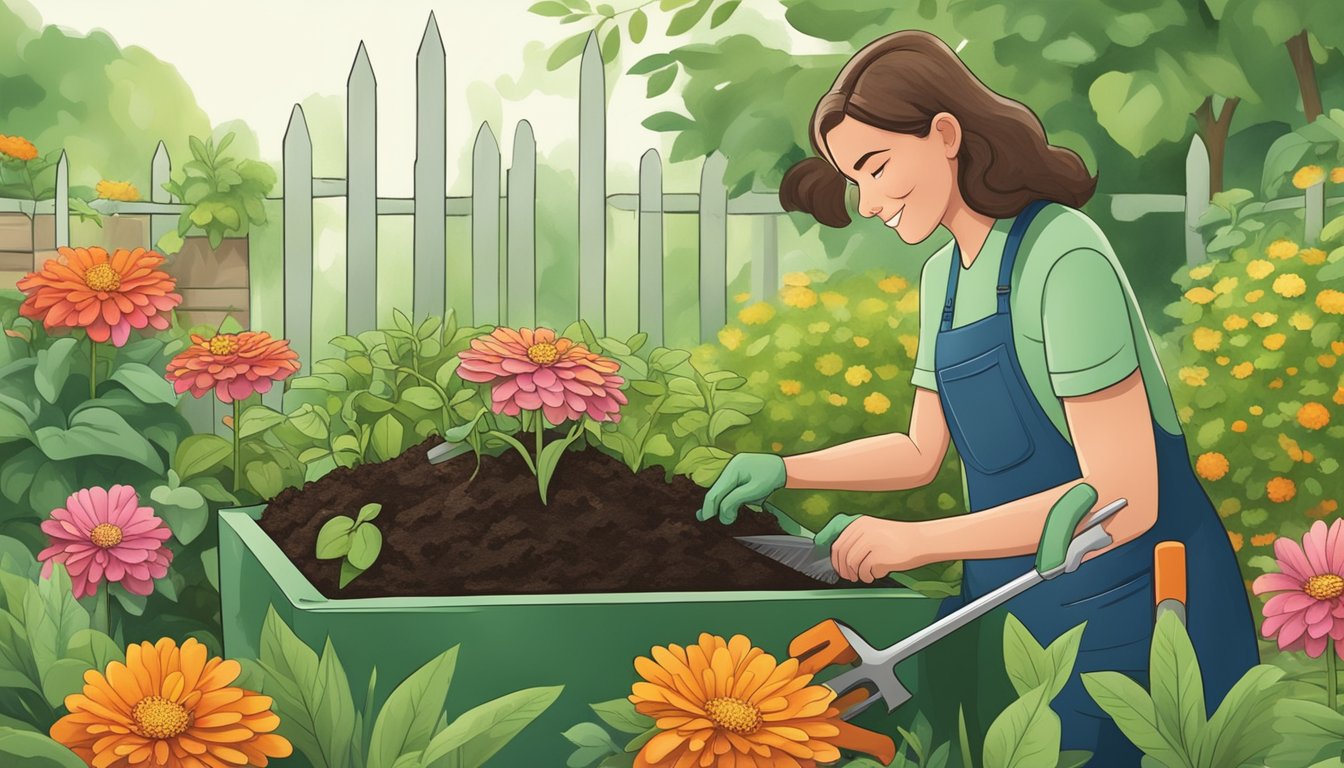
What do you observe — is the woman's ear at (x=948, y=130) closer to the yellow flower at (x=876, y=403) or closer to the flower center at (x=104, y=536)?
the yellow flower at (x=876, y=403)

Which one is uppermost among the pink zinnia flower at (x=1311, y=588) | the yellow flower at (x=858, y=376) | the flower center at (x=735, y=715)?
the yellow flower at (x=858, y=376)

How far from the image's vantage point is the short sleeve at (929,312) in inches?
52.7

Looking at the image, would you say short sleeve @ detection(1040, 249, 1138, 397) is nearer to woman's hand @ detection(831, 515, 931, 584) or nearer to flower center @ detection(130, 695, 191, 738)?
woman's hand @ detection(831, 515, 931, 584)

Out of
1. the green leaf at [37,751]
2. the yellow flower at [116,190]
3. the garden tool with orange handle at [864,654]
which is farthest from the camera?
the yellow flower at [116,190]

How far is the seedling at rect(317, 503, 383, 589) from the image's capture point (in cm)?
123

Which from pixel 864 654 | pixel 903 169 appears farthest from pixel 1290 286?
pixel 864 654

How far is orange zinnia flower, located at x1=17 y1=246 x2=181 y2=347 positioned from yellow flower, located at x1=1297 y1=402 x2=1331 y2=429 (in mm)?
1521

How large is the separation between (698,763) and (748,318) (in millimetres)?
633

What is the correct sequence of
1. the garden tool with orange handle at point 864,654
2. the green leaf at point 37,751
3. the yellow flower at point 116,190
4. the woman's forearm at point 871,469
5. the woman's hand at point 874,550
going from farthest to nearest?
1. the yellow flower at point 116,190
2. the woman's forearm at point 871,469
3. the woman's hand at point 874,550
4. the garden tool with orange handle at point 864,654
5. the green leaf at point 37,751

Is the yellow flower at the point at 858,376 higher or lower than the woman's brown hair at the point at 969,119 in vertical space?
lower

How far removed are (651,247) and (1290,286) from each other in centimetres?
89

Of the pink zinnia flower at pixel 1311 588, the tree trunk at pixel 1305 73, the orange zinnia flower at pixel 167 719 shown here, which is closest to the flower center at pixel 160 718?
the orange zinnia flower at pixel 167 719

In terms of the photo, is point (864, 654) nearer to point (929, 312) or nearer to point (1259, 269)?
point (929, 312)

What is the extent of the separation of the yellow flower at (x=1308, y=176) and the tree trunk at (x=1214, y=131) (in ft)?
0.34
